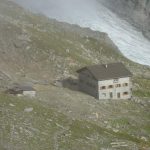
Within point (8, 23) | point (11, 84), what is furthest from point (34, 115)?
point (8, 23)

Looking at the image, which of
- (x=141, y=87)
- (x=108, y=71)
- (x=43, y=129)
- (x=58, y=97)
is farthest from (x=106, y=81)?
(x=43, y=129)

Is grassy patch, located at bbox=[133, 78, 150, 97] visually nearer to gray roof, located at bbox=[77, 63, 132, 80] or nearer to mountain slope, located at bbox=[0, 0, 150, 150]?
mountain slope, located at bbox=[0, 0, 150, 150]

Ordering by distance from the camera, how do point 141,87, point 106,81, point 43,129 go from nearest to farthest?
point 43,129 < point 106,81 < point 141,87

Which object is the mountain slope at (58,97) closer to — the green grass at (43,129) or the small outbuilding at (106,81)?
the green grass at (43,129)

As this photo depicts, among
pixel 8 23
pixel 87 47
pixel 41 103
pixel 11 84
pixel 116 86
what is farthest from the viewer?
pixel 87 47

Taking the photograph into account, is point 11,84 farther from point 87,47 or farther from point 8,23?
point 87,47

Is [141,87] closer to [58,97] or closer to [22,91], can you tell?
[58,97]

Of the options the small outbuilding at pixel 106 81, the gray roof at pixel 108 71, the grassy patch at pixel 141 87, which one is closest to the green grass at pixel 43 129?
the small outbuilding at pixel 106 81
